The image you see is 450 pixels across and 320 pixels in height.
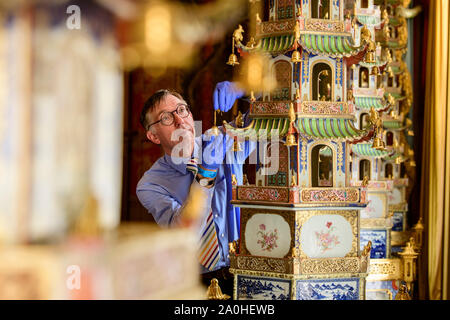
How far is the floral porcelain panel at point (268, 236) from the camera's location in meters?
6.17

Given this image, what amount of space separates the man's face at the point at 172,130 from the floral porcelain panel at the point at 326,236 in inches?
57.5

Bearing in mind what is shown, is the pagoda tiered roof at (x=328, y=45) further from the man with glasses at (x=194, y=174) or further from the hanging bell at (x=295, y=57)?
the man with glasses at (x=194, y=174)

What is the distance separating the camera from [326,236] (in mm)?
6195

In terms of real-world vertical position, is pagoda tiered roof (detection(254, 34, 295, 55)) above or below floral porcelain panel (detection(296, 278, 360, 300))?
above

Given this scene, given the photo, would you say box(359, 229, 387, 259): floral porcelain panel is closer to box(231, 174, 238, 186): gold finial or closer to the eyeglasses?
box(231, 174, 238, 186): gold finial

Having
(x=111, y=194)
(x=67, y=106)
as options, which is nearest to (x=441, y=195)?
(x=111, y=194)

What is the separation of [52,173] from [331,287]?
3.06m

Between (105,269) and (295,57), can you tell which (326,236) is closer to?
(295,57)

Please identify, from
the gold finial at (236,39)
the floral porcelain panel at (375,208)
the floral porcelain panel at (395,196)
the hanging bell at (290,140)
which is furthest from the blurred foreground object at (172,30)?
the floral porcelain panel at (395,196)

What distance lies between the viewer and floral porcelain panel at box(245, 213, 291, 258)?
20.2 feet

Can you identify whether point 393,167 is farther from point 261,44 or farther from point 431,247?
point 261,44

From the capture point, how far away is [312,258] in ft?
20.1

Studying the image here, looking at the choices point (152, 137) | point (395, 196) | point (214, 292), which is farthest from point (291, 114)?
point (395, 196)

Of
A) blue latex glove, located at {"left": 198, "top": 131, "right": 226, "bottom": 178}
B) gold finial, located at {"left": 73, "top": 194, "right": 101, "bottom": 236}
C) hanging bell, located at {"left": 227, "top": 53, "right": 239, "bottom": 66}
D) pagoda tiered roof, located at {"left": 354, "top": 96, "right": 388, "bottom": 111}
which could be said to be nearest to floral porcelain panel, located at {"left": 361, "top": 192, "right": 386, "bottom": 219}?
pagoda tiered roof, located at {"left": 354, "top": 96, "right": 388, "bottom": 111}
